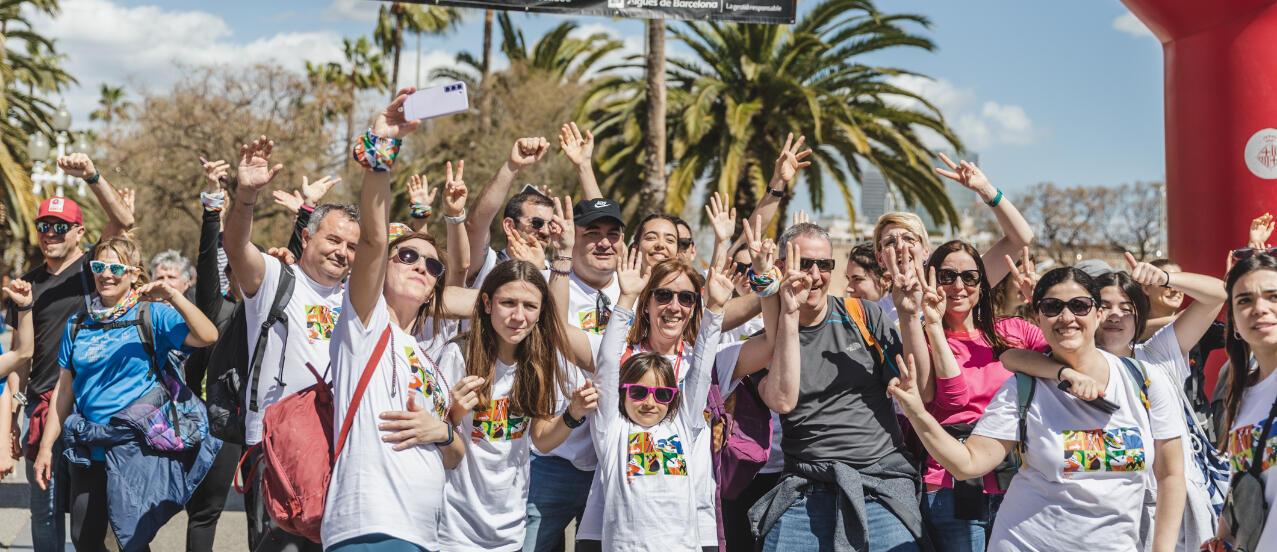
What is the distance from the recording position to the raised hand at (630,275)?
434 cm

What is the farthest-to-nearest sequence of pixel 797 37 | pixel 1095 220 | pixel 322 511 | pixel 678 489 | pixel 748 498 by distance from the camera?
pixel 1095 220 → pixel 797 37 → pixel 748 498 → pixel 678 489 → pixel 322 511

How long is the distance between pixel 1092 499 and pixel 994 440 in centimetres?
36

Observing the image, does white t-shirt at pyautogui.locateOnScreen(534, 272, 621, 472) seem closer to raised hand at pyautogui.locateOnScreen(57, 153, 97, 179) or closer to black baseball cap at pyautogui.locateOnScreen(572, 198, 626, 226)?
black baseball cap at pyautogui.locateOnScreen(572, 198, 626, 226)

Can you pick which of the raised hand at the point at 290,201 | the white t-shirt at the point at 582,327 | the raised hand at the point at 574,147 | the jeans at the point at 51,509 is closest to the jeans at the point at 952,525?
the white t-shirt at the point at 582,327

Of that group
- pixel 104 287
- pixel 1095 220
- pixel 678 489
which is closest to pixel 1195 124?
pixel 678 489

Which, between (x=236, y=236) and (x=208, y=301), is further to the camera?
(x=208, y=301)

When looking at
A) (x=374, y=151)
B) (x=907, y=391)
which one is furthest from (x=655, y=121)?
(x=374, y=151)

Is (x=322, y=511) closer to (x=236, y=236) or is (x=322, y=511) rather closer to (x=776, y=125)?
(x=236, y=236)

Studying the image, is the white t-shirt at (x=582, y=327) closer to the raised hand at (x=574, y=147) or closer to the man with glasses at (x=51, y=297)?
the raised hand at (x=574, y=147)

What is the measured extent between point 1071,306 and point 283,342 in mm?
3172

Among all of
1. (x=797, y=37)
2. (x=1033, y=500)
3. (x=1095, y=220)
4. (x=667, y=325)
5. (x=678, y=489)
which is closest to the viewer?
(x=1033, y=500)

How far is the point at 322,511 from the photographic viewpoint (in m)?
3.32

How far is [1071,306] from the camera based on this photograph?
12.0 ft

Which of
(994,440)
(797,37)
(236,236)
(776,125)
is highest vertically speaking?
(797,37)
